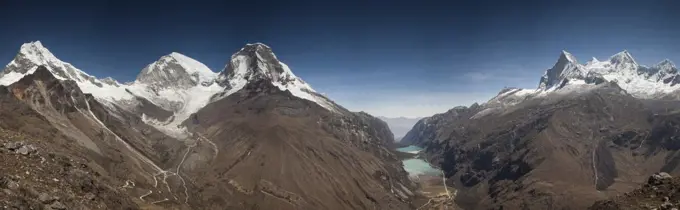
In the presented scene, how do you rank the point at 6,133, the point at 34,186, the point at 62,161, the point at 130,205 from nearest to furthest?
the point at 34,186 < the point at 6,133 < the point at 62,161 < the point at 130,205

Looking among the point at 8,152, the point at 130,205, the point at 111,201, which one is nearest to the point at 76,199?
the point at 8,152

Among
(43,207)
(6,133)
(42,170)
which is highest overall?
(6,133)

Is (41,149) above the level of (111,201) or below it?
above

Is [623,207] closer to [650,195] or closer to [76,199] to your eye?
[650,195]

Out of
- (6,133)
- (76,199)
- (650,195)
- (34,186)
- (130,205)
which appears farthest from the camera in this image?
(130,205)

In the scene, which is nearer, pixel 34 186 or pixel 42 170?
pixel 34 186

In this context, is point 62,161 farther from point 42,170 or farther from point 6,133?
point 42,170
